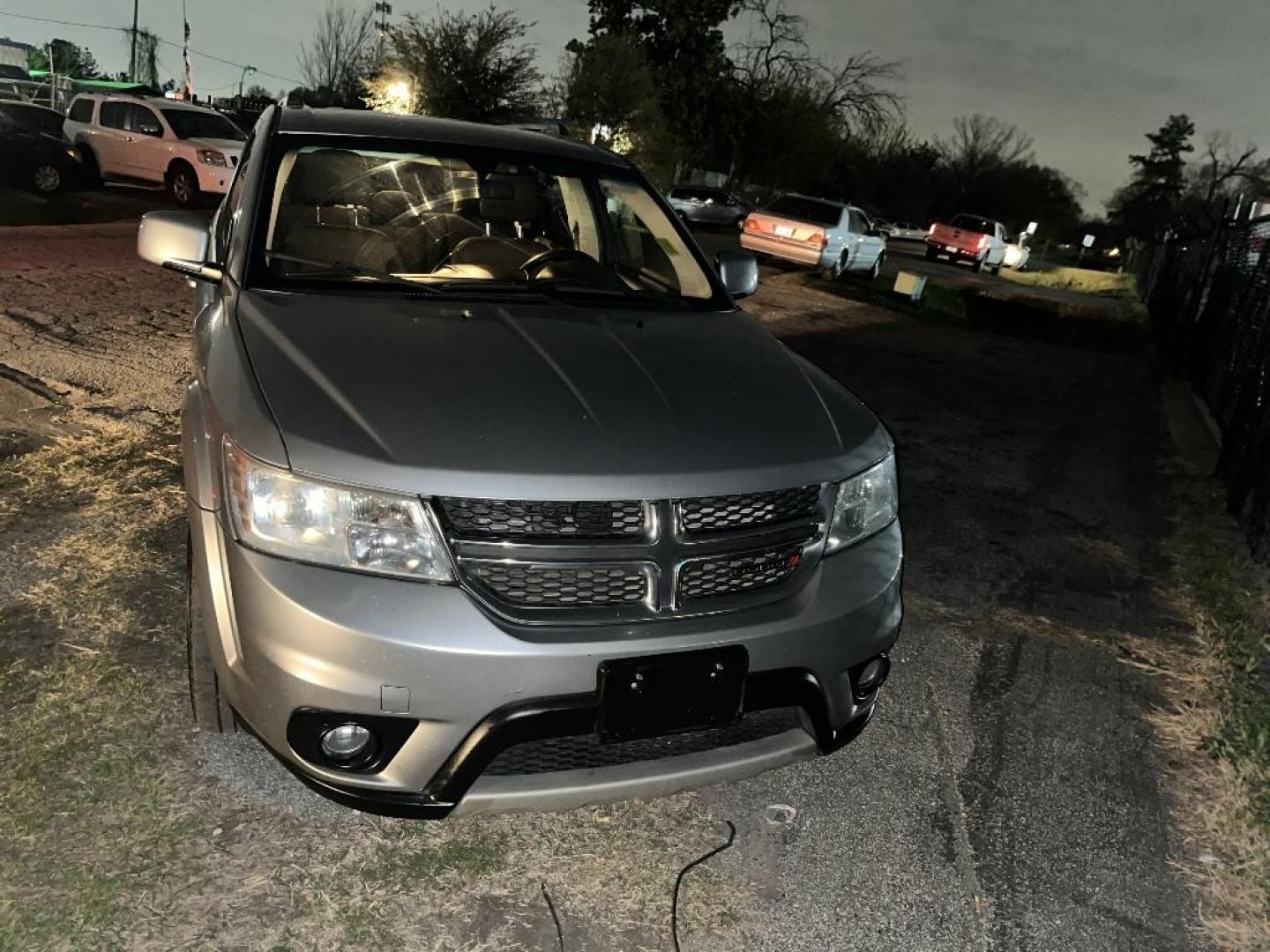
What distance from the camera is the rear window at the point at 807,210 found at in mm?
18906

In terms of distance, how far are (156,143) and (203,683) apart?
53.3 feet

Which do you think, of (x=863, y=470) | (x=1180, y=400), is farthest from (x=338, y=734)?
(x=1180, y=400)

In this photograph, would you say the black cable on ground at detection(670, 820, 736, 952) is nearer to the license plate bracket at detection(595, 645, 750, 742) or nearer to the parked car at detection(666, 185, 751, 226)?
the license plate bracket at detection(595, 645, 750, 742)

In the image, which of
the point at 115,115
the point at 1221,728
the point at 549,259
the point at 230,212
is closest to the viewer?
the point at 1221,728

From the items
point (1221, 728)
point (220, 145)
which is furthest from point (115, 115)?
point (1221, 728)

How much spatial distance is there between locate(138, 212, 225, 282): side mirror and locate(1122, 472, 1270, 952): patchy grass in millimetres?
3692

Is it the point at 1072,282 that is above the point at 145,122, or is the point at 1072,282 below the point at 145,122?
below

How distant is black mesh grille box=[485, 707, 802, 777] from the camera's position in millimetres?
2189

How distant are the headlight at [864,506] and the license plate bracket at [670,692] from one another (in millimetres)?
458

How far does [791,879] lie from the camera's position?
8.44 ft

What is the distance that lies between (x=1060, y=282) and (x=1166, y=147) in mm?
84078

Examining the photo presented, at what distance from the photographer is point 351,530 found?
2104mm

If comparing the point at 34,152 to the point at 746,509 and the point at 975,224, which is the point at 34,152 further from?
the point at 975,224

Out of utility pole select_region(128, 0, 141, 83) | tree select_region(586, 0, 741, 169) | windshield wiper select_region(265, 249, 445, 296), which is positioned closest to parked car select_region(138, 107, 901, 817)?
windshield wiper select_region(265, 249, 445, 296)
